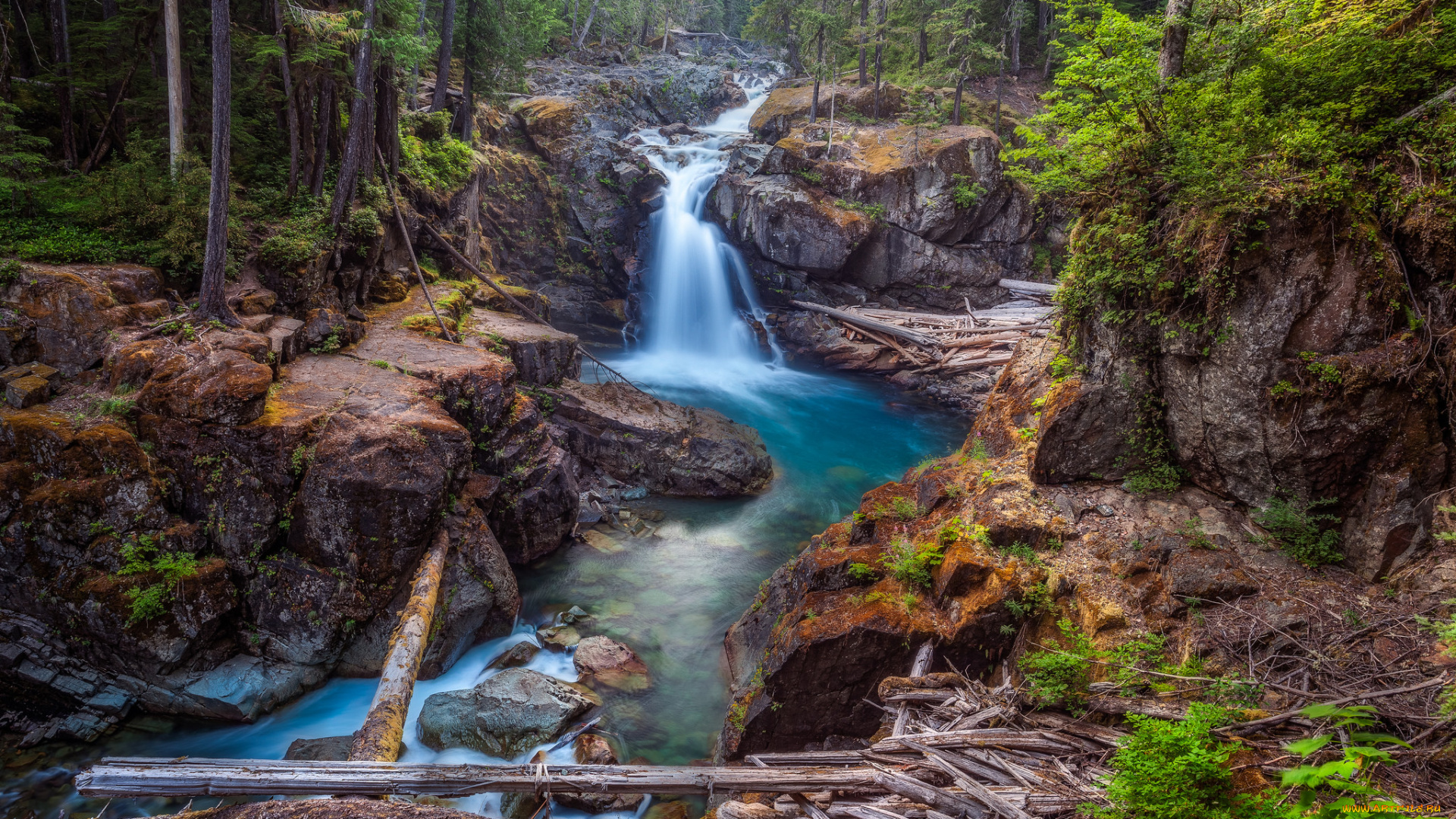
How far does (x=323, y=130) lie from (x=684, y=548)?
1061 cm

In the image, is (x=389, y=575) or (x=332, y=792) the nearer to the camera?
(x=332, y=792)

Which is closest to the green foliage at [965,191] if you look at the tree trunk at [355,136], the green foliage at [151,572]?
the tree trunk at [355,136]

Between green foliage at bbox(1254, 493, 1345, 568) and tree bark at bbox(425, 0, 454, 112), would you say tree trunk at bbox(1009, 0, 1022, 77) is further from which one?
green foliage at bbox(1254, 493, 1345, 568)

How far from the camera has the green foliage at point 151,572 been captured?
642 centimetres

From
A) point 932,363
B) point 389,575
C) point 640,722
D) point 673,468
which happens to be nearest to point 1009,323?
point 932,363

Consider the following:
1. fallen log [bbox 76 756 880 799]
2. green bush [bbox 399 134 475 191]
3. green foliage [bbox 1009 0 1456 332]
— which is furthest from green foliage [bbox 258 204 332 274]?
green foliage [bbox 1009 0 1456 332]

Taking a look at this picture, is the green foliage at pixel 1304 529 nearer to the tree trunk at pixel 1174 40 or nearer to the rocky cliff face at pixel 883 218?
the tree trunk at pixel 1174 40

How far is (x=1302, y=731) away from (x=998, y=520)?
2.98 m

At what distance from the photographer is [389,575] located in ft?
24.6

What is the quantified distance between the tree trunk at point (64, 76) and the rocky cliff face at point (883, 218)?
17.1 meters

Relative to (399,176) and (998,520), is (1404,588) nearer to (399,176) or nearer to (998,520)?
(998,520)

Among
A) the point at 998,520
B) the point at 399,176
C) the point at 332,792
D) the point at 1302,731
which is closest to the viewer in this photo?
the point at 1302,731

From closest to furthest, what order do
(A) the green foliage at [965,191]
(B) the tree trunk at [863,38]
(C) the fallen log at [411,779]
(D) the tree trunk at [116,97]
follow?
(C) the fallen log at [411,779] < (D) the tree trunk at [116,97] < (A) the green foliage at [965,191] < (B) the tree trunk at [863,38]

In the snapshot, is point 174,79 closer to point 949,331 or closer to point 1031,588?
point 1031,588
